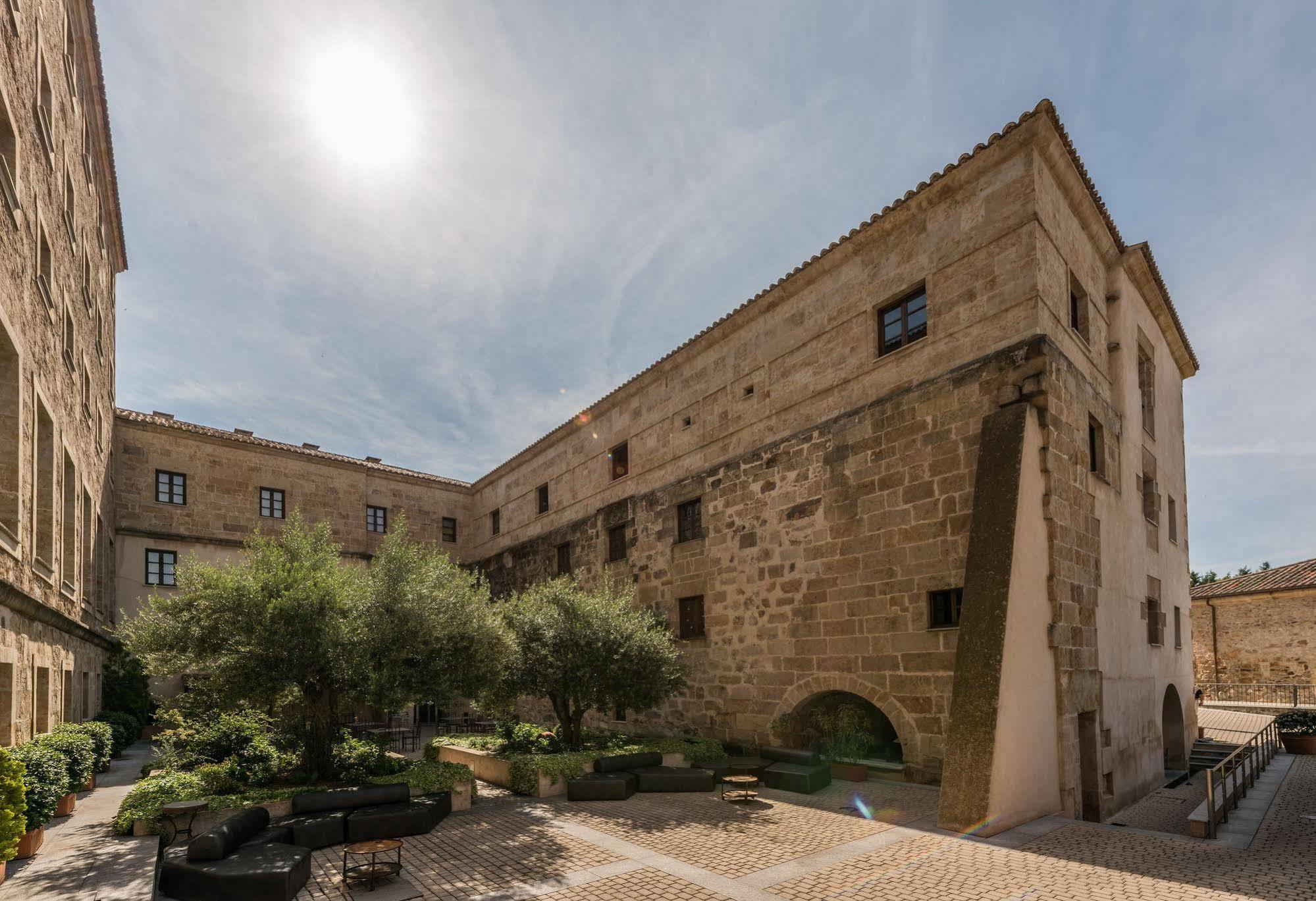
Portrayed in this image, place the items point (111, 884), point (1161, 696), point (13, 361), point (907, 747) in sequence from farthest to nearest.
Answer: point (1161, 696)
point (907, 747)
point (13, 361)
point (111, 884)

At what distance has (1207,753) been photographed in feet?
58.1

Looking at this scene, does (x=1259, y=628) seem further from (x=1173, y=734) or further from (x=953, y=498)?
(x=953, y=498)

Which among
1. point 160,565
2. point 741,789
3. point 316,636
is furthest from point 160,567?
point 741,789

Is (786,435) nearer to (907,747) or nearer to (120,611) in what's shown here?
(907,747)

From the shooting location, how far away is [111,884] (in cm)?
711

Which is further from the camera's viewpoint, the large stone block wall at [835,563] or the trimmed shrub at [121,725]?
→ the trimmed shrub at [121,725]

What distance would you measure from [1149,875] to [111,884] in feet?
34.0

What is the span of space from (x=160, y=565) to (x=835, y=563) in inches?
823

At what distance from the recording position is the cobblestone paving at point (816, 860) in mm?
6926

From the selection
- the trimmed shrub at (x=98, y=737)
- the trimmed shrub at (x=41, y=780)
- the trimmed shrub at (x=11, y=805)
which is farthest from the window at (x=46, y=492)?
the trimmed shrub at (x=11, y=805)

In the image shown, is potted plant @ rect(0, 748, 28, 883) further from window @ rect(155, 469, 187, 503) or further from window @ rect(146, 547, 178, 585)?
window @ rect(155, 469, 187, 503)

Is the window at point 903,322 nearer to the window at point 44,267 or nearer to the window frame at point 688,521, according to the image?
the window frame at point 688,521

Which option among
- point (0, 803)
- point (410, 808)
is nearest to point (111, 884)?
point (0, 803)

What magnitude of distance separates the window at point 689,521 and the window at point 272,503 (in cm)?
1557
